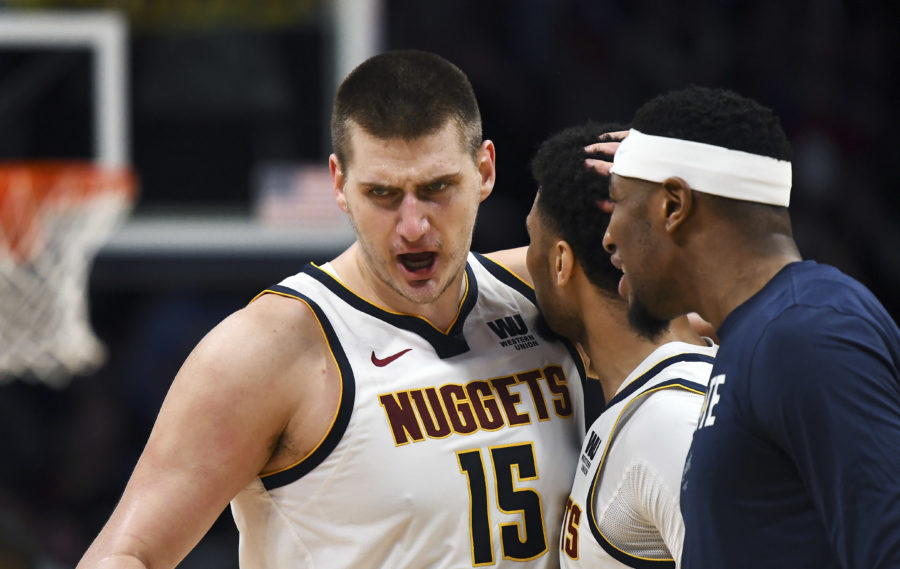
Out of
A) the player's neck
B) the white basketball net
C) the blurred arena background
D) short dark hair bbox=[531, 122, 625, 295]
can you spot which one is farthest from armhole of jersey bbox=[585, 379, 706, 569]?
the blurred arena background

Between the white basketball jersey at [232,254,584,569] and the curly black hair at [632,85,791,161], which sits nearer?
the curly black hair at [632,85,791,161]

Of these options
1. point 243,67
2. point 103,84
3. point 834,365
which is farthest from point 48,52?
point 834,365

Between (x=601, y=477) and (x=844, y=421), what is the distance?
89cm

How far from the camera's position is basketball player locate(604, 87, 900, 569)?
176cm

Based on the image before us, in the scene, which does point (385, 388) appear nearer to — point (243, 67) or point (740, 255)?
point (740, 255)

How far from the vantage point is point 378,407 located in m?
2.75

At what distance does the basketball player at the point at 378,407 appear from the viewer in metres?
2.60

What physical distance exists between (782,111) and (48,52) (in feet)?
17.6

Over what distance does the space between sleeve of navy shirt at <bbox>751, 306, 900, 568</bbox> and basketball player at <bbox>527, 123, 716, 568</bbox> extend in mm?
459

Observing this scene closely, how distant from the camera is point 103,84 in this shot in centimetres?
678

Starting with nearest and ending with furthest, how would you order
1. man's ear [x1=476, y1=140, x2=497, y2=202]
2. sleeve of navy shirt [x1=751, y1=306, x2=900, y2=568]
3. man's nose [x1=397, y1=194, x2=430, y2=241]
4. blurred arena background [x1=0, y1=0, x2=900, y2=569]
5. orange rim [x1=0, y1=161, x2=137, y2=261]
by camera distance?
sleeve of navy shirt [x1=751, y1=306, x2=900, y2=568]
man's nose [x1=397, y1=194, x2=430, y2=241]
man's ear [x1=476, y1=140, x2=497, y2=202]
orange rim [x1=0, y1=161, x2=137, y2=261]
blurred arena background [x1=0, y1=0, x2=900, y2=569]

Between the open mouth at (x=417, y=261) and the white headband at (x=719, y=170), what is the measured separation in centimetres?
78

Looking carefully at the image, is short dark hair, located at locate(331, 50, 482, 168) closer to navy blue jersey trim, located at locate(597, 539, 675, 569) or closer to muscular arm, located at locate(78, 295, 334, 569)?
muscular arm, located at locate(78, 295, 334, 569)

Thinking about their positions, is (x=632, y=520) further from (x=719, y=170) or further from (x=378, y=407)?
(x=719, y=170)
